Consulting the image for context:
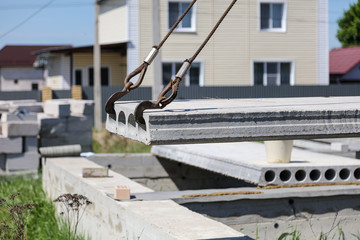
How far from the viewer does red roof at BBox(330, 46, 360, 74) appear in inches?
1740

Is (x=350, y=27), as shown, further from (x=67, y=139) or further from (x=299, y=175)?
(x=299, y=175)

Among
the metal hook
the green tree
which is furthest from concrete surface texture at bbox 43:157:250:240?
the green tree

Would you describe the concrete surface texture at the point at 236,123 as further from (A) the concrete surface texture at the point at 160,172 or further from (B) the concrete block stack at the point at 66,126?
(B) the concrete block stack at the point at 66,126

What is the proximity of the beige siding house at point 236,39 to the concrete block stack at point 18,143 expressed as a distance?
1678cm

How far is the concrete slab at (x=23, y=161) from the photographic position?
1277 centimetres

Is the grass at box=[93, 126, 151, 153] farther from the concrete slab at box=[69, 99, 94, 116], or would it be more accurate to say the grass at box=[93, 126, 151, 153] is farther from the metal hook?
the metal hook

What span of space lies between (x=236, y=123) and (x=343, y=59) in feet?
140

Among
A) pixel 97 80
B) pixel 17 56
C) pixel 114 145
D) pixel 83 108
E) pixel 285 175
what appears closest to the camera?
pixel 285 175

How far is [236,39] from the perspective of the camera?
3119 cm

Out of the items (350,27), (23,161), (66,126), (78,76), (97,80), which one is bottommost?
(23,161)

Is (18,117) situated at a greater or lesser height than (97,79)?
lesser

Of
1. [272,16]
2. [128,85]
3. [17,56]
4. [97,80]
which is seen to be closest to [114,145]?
[97,80]

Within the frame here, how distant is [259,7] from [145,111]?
91.0 feet

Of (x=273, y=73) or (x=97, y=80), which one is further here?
(x=273, y=73)
